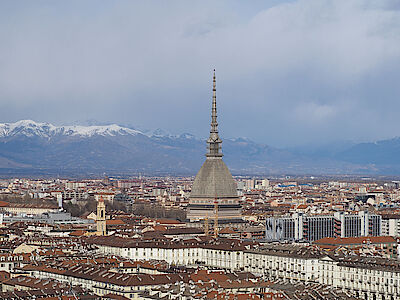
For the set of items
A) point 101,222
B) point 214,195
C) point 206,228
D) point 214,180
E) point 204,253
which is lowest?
point 204,253

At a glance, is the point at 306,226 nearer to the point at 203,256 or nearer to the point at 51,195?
the point at 203,256

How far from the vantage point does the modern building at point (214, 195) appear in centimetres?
10450

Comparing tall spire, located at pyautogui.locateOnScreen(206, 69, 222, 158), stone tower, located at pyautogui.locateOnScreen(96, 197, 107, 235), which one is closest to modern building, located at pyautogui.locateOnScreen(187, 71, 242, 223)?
tall spire, located at pyautogui.locateOnScreen(206, 69, 222, 158)

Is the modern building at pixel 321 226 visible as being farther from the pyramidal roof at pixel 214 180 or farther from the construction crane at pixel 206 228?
the pyramidal roof at pixel 214 180

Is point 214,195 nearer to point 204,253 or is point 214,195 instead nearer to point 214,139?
point 214,139

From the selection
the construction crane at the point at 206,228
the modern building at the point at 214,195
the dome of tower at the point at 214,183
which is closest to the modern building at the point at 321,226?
the construction crane at the point at 206,228

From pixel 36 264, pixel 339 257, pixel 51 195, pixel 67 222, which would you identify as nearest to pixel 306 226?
pixel 67 222

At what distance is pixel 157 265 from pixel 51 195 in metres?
93.1

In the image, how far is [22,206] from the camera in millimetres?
128375

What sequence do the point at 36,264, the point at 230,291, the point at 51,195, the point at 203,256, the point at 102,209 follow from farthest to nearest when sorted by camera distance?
the point at 51,195 < the point at 102,209 < the point at 203,256 < the point at 36,264 < the point at 230,291

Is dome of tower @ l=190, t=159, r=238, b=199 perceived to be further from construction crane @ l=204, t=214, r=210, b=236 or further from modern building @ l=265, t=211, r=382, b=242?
modern building @ l=265, t=211, r=382, b=242

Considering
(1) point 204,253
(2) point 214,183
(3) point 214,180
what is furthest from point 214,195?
(1) point 204,253

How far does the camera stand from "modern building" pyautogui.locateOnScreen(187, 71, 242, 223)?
104500 mm

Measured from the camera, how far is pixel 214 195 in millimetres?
105375
